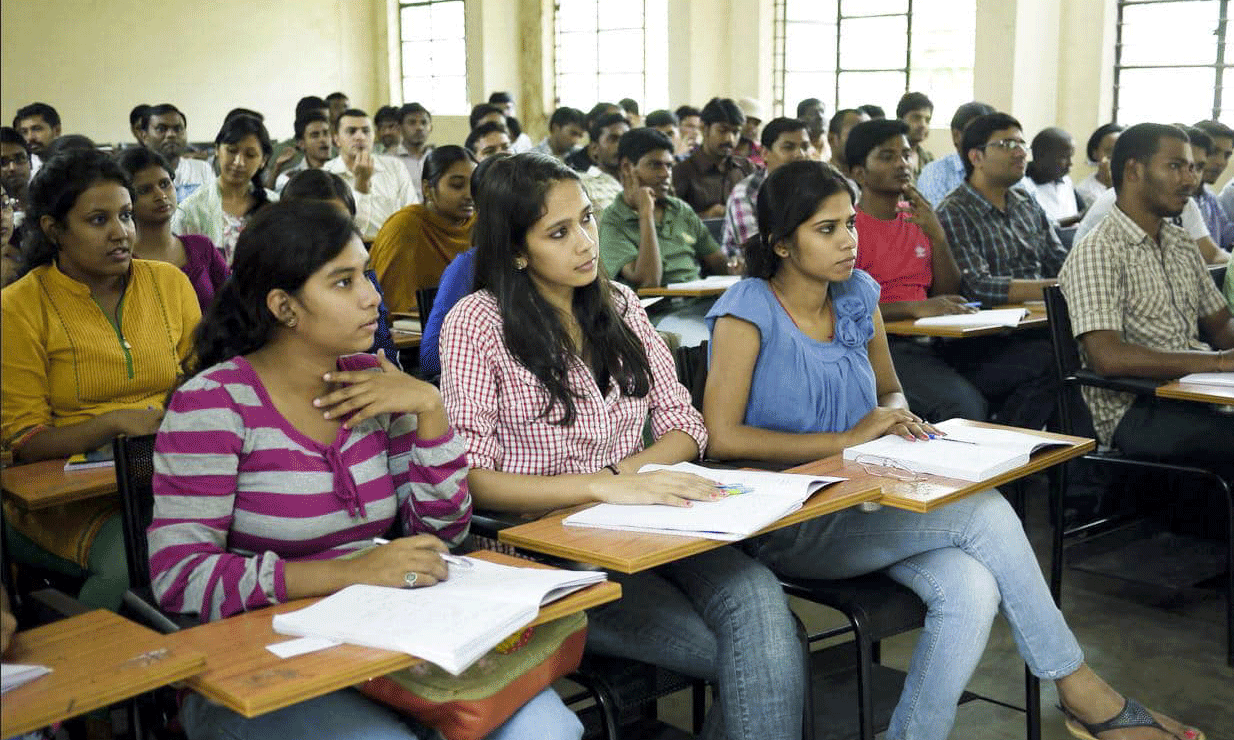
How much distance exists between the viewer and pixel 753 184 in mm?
6102

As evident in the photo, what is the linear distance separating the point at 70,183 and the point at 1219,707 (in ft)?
9.38

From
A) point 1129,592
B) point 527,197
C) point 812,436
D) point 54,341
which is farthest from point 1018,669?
point 54,341

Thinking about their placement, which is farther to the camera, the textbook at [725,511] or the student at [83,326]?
the student at [83,326]

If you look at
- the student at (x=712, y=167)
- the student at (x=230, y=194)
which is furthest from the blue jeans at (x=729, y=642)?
the student at (x=712, y=167)

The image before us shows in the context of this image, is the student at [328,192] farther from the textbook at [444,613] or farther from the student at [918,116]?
the student at [918,116]

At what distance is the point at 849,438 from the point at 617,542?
2.89 feet

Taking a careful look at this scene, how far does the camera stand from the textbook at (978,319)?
4035 millimetres

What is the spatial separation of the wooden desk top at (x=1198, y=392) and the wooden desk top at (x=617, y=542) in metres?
1.39

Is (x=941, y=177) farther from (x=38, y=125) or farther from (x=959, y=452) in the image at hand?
(x=38, y=125)

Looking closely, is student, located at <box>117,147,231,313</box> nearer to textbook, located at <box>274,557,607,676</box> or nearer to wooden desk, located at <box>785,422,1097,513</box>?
wooden desk, located at <box>785,422,1097,513</box>

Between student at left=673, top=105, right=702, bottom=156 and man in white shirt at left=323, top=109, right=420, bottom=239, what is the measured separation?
322 cm

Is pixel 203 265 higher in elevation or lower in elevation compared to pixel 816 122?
lower

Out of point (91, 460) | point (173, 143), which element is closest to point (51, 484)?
→ point (91, 460)

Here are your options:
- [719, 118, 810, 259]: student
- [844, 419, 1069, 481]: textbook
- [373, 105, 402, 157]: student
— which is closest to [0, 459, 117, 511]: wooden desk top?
[844, 419, 1069, 481]: textbook
